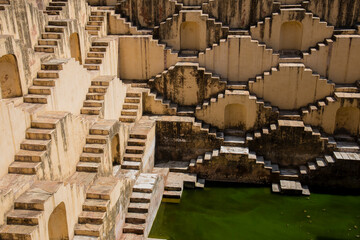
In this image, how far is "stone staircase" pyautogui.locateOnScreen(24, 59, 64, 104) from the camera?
953 cm

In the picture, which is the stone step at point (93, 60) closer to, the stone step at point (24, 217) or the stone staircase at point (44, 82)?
the stone staircase at point (44, 82)

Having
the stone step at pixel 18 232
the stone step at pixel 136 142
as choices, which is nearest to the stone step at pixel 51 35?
the stone step at pixel 136 142

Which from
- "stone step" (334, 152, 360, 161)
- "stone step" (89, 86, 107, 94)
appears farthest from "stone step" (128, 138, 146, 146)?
"stone step" (334, 152, 360, 161)

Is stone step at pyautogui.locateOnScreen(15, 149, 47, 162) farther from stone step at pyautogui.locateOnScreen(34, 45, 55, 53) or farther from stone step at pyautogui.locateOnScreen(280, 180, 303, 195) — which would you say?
stone step at pyautogui.locateOnScreen(280, 180, 303, 195)

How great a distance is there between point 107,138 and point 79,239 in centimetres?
287

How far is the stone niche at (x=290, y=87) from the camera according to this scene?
44.0ft

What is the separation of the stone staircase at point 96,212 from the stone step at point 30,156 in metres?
1.43

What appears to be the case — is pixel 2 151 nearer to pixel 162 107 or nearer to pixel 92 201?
pixel 92 201

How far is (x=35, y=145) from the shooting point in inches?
328

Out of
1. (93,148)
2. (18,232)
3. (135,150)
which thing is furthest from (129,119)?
(18,232)

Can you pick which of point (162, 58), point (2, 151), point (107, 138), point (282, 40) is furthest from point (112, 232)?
point (282, 40)

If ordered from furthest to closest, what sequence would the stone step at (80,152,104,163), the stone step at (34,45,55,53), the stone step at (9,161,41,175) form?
the stone step at (34,45,55,53)
the stone step at (80,152,104,163)
the stone step at (9,161,41,175)

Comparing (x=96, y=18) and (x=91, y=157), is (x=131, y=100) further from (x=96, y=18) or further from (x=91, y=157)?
(x=91, y=157)

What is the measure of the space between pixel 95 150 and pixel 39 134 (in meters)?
1.82
